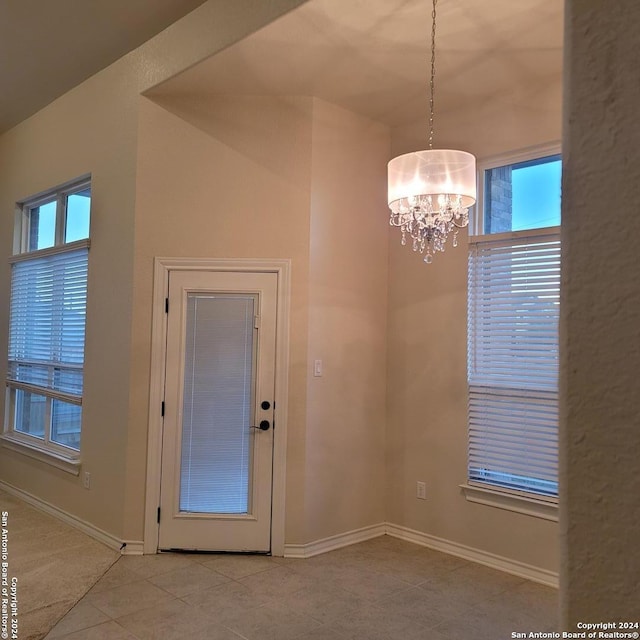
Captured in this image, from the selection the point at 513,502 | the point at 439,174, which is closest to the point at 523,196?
the point at 439,174

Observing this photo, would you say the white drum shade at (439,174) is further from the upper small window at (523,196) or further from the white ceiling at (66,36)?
the white ceiling at (66,36)

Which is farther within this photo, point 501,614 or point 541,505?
point 541,505

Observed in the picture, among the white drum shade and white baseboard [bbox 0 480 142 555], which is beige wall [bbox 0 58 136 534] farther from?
the white drum shade

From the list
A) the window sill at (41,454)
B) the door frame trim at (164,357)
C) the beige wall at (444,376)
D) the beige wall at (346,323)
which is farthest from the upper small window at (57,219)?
the beige wall at (444,376)

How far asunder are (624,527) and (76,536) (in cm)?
447

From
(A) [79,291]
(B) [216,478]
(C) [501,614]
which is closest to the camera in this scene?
(C) [501,614]

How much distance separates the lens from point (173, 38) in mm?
3750

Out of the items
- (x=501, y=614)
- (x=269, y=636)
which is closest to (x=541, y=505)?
(x=501, y=614)

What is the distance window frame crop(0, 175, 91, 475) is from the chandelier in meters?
2.64

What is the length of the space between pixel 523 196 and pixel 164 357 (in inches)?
106

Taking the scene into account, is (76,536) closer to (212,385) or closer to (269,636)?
(212,385)

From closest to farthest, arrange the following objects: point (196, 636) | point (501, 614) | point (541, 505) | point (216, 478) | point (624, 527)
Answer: point (624, 527) < point (196, 636) < point (501, 614) < point (541, 505) < point (216, 478)

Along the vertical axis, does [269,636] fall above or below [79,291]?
below

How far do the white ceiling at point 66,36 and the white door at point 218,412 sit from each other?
166cm
